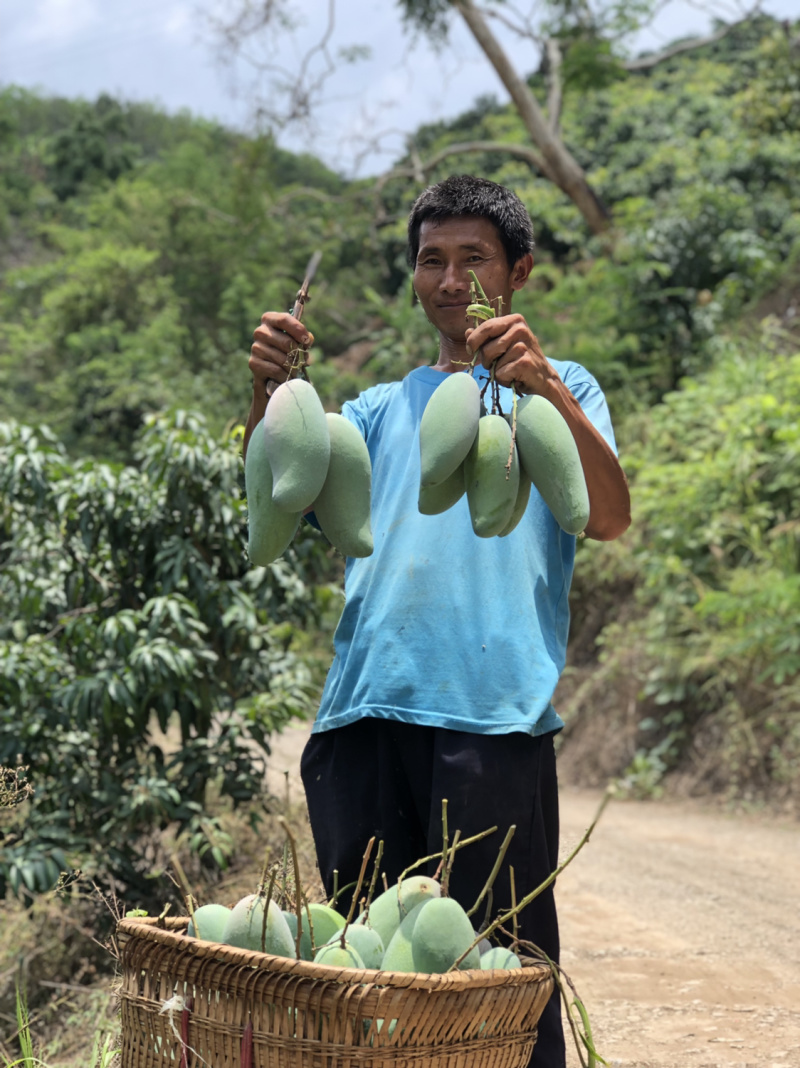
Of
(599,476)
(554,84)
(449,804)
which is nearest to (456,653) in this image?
(449,804)

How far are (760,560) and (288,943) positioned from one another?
6019 millimetres

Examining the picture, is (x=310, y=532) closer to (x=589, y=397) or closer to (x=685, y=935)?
(x=685, y=935)

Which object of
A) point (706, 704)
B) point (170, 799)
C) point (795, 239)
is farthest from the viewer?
point (795, 239)

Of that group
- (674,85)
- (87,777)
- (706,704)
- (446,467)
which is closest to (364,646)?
(446,467)

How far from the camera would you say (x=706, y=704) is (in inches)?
264

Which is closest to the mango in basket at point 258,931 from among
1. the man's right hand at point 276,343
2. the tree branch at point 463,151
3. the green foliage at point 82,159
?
the man's right hand at point 276,343

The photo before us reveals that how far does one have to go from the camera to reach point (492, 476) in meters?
1.29

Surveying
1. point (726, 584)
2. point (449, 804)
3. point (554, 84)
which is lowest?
point (449, 804)

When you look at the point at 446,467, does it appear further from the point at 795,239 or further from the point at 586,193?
the point at 586,193

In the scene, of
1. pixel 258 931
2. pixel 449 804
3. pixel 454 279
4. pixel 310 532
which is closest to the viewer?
pixel 258 931

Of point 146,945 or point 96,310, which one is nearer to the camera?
point 146,945

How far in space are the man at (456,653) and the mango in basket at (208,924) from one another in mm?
408

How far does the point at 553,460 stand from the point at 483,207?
65cm

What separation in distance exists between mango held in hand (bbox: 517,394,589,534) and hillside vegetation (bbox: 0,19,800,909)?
226 centimetres
